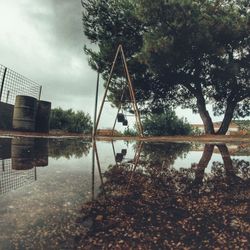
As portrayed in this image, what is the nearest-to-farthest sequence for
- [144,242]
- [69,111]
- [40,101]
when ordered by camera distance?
[144,242] < [40,101] < [69,111]

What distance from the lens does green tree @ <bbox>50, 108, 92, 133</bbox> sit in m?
23.1

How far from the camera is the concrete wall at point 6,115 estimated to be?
1453cm

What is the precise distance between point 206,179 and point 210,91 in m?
20.4

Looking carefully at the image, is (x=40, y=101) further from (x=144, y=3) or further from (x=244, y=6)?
(x=244, y=6)

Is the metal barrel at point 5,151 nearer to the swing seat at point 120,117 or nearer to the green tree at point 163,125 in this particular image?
A: the swing seat at point 120,117

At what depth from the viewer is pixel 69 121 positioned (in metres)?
23.9

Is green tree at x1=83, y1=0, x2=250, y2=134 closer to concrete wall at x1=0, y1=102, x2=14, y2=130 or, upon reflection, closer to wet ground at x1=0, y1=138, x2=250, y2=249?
concrete wall at x1=0, y1=102, x2=14, y2=130

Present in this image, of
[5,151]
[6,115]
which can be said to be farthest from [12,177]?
[6,115]

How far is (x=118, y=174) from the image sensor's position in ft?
14.2

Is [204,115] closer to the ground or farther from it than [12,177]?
farther from it

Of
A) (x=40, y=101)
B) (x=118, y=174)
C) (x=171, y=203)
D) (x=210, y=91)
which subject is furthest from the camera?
(x=210, y=91)

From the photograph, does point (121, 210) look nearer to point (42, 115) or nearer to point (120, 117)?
point (42, 115)

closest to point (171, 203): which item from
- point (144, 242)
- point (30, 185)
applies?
point (144, 242)

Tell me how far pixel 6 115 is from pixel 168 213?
46.3 ft
